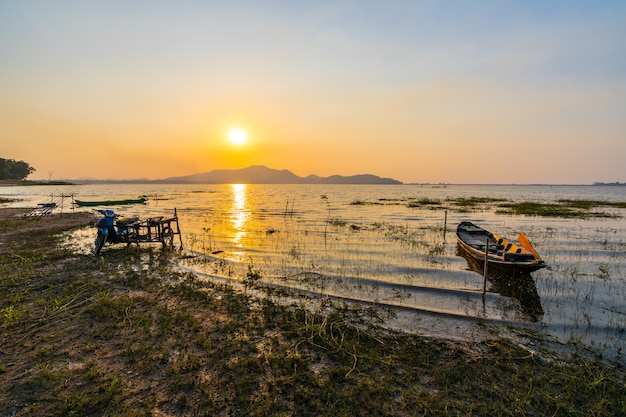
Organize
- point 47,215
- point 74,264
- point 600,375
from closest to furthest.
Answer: point 600,375, point 74,264, point 47,215

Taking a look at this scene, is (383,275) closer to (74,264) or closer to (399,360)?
(399,360)

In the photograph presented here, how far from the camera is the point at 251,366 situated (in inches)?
269

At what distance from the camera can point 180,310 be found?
9.85m

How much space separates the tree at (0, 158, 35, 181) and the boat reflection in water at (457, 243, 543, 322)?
18791 centimetres

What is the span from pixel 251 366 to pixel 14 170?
647 ft

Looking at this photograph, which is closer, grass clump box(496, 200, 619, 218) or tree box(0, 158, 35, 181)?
grass clump box(496, 200, 619, 218)

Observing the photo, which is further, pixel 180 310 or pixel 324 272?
pixel 324 272

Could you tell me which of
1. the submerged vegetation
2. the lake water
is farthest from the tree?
the submerged vegetation

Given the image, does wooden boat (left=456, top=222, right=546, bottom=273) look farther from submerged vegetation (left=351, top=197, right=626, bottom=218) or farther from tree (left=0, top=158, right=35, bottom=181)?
tree (left=0, top=158, right=35, bottom=181)

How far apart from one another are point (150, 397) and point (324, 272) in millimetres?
10513

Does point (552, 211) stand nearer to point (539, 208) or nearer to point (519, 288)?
point (539, 208)

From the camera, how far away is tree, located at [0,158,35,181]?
13088cm

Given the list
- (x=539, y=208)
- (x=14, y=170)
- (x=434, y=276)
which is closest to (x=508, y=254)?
(x=434, y=276)

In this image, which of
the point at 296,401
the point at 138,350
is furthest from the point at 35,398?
the point at 296,401
